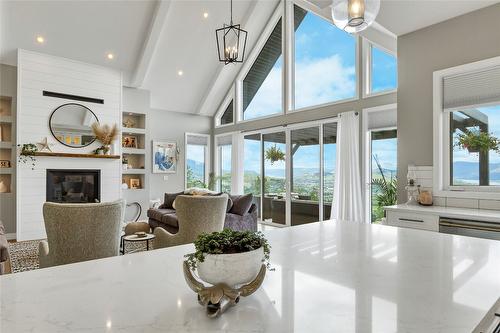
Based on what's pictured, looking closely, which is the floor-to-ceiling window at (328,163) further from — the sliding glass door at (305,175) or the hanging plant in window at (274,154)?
the hanging plant in window at (274,154)

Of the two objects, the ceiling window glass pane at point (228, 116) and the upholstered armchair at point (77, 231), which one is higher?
the ceiling window glass pane at point (228, 116)

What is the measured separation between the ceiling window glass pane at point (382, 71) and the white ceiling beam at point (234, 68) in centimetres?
281

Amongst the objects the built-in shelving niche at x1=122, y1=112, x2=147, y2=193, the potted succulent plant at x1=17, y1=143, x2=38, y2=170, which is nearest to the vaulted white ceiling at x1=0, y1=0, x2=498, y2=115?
the built-in shelving niche at x1=122, y1=112, x2=147, y2=193

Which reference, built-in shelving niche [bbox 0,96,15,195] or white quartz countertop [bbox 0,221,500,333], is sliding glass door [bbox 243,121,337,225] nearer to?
white quartz countertop [bbox 0,221,500,333]

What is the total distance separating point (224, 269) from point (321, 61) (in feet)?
20.1

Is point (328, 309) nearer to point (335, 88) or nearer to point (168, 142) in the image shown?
point (335, 88)

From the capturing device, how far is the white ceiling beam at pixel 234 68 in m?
6.67

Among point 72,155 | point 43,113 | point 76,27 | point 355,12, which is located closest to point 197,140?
point 72,155

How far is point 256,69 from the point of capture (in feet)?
25.6

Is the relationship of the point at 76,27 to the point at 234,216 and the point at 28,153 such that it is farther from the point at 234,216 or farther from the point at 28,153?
the point at 234,216

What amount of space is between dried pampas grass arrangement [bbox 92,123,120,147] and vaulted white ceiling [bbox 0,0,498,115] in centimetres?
126

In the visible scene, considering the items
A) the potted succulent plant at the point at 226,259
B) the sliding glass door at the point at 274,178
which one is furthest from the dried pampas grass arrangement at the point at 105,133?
the potted succulent plant at the point at 226,259

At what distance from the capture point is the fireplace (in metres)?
5.77

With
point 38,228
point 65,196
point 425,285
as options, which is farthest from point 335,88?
point 38,228
